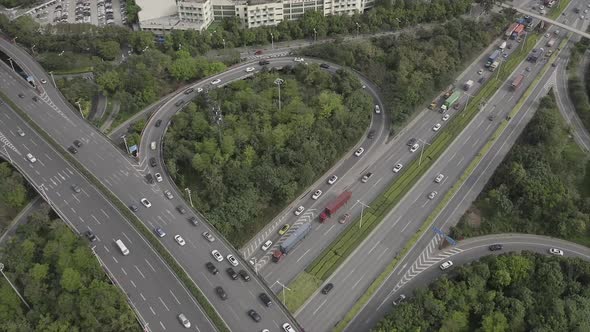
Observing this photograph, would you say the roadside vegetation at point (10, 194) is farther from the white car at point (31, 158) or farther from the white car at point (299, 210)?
the white car at point (299, 210)

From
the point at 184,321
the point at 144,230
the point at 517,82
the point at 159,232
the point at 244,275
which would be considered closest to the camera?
the point at 184,321

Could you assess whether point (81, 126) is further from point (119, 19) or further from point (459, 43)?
point (459, 43)

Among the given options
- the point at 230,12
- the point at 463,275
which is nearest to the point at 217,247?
the point at 463,275

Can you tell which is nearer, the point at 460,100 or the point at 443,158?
the point at 443,158

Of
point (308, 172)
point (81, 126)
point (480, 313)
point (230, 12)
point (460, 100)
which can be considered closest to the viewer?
point (480, 313)

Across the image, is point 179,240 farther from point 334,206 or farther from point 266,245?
point 334,206

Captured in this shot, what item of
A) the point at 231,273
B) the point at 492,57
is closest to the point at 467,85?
the point at 492,57
